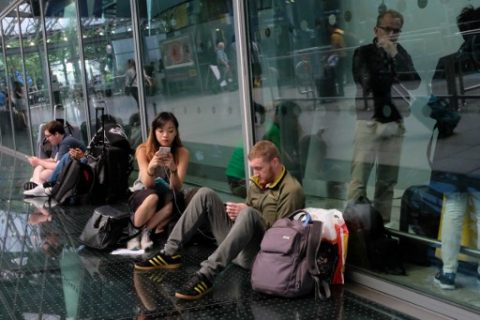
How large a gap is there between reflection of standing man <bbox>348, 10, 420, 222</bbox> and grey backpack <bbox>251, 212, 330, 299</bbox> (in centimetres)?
65

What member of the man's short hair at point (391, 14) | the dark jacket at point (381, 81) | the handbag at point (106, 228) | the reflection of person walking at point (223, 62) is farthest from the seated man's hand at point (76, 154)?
the man's short hair at point (391, 14)

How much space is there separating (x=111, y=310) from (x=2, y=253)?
6.77ft

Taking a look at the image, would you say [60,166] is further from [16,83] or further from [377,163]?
[16,83]

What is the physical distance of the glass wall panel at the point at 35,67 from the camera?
10906 millimetres

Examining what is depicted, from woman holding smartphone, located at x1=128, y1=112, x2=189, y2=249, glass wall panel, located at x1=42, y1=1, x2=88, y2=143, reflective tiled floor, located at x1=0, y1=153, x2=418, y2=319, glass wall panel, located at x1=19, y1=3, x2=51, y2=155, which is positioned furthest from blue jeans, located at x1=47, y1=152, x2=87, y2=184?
glass wall panel, located at x1=19, y1=3, x2=51, y2=155

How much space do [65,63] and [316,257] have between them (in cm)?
717

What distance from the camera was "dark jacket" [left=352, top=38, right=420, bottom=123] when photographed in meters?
3.70

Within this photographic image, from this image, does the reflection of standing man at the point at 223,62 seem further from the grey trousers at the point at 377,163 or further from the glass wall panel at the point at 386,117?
the grey trousers at the point at 377,163

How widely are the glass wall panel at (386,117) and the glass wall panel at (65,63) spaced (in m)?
4.91

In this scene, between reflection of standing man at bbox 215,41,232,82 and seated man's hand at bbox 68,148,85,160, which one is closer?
reflection of standing man at bbox 215,41,232,82

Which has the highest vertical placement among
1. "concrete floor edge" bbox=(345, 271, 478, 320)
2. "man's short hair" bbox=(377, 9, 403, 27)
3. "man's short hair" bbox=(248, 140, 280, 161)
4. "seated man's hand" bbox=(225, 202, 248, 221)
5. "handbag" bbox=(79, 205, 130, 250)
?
"man's short hair" bbox=(377, 9, 403, 27)

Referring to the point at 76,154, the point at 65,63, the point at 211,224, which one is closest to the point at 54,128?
the point at 76,154

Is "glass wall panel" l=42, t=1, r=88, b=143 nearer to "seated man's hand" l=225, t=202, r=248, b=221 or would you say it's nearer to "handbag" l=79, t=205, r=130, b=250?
"handbag" l=79, t=205, r=130, b=250

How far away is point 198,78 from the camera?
605 centimetres
